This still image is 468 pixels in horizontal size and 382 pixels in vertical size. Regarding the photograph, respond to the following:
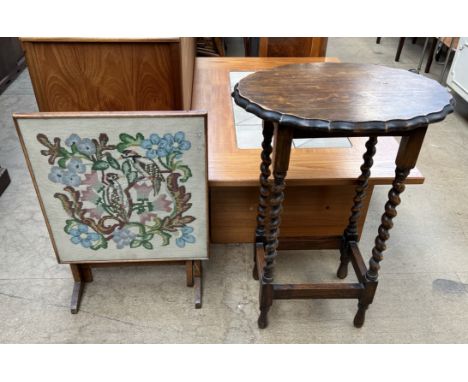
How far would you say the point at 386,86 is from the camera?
1.17 metres

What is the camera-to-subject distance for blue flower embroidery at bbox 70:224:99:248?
137 cm

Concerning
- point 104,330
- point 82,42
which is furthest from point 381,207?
point 82,42

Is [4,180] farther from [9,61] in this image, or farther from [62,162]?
[9,61]

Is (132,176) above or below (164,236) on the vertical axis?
above

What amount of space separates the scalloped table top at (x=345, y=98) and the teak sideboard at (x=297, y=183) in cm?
43

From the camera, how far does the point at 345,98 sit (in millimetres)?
1088

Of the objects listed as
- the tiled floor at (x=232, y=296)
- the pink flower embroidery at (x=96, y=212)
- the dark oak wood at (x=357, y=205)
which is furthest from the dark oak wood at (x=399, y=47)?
the pink flower embroidery at (x=96, y=212)

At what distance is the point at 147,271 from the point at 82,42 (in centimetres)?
94

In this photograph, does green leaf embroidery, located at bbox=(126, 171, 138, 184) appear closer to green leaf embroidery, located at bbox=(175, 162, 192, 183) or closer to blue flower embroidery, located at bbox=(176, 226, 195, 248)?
green leaf embroidery, located at bbox=(175, 162, 192, 183)

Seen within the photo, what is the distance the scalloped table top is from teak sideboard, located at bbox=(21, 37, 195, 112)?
1.08ft

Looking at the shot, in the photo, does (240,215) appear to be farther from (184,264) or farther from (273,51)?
(273,51)

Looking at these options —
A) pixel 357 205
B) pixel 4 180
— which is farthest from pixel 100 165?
pixel 4 180

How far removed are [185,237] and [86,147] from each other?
18.4 inches

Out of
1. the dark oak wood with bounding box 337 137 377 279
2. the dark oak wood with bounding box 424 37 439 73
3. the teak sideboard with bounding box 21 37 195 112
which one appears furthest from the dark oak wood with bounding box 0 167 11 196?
the dark oak wood with bounding box 424 37 439 73
